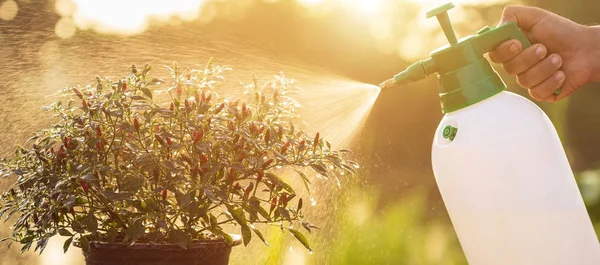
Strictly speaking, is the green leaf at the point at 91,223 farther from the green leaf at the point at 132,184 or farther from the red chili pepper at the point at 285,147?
the red chili pepper at the point at 285,147

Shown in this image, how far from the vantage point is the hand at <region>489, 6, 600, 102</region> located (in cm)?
172

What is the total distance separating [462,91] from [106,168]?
90 centimetres

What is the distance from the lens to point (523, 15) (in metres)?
1.77

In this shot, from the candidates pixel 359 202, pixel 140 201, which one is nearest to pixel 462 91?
pixel 140 201

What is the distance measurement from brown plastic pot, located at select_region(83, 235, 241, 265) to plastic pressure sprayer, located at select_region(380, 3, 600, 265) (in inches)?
25.0

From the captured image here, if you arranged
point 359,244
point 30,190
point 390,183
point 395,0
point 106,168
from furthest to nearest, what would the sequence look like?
point 395,0 → point 390,183 → point 359,244 → point 30,190 → point 106,168

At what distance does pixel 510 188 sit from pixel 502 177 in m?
0.03

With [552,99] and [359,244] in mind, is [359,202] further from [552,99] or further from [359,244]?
[552,99]

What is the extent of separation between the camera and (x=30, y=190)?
179cm

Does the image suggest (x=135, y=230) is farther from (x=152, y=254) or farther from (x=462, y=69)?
(x=462, y=69)

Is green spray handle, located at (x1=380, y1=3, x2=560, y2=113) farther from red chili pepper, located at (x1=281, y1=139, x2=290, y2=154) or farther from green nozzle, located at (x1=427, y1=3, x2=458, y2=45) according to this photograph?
red chili pepper, located at (x1=281, y1=139, x2=290, y2=154)

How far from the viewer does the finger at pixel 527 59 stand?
1.67 meters

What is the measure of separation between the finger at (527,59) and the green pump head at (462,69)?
0.14 meters

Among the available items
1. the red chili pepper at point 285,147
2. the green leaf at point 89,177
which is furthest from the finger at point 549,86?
the green leaf at point 89,177
